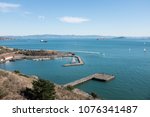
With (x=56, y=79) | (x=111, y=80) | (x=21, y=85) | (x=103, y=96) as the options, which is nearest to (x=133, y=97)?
(x=103, y=96)

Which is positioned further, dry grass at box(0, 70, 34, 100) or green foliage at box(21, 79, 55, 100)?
green foliage at box(21, 79, 55, 100)

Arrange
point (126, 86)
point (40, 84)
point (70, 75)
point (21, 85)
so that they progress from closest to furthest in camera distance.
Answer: point (40, 84) < point (21, 85) < point (126, 86) < point (70, 75)

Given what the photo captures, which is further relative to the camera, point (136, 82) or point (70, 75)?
point (70, 75)

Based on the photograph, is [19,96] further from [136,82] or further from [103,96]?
[136,82]

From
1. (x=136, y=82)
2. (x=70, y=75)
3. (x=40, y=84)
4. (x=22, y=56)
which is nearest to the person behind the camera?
(x=40, y=84)

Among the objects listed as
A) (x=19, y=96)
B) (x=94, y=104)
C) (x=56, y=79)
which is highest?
(x=94, y=104)

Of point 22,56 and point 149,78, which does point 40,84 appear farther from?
point 22,56

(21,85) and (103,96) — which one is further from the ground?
(21,85)

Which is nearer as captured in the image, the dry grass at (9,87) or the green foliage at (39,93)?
the dry grass at (9,87)

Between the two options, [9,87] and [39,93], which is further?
[9,87]
